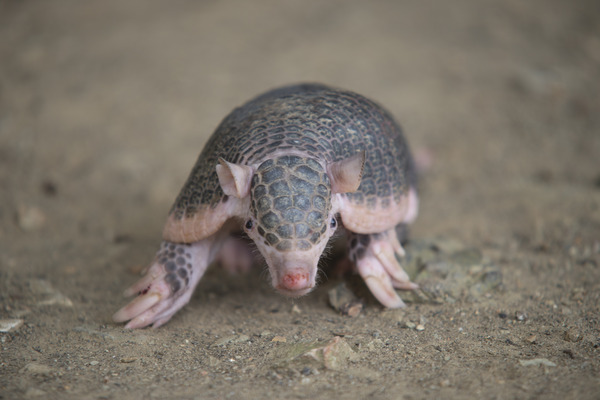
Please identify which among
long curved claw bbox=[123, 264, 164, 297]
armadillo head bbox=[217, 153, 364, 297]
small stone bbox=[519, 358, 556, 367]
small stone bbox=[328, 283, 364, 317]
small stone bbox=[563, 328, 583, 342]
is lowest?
small stone bbox=[519, 358, 556, 367]

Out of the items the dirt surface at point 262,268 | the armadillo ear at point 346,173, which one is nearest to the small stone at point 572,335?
the dirt surface at point 262,268

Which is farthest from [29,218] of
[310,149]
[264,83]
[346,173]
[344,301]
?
[346,173]

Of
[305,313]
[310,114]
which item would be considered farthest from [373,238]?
[310,114]

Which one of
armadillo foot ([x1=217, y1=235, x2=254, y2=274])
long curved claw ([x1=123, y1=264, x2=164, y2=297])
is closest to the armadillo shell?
long curved claw ([x1=123, y1=264, x2=164, y2=297])

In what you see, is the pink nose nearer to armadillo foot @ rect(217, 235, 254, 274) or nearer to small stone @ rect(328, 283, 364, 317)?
small stone @ rect(328, 283, 364, 317)

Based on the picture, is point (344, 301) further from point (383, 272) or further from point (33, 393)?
point (33, 393)

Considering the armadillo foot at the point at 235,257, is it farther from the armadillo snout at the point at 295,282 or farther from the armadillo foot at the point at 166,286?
the armadillo snout at the point at 295,282
